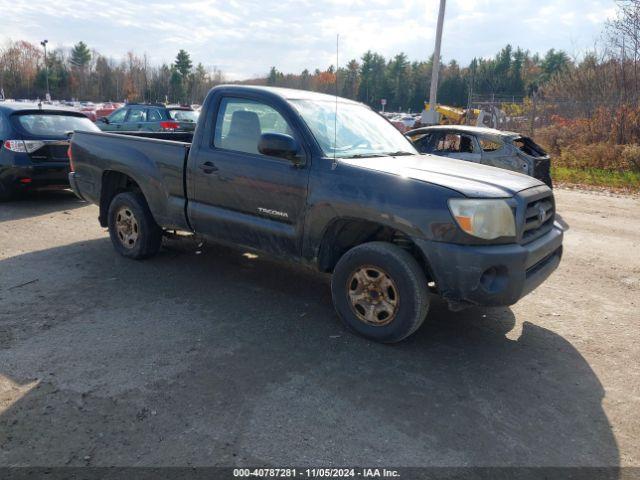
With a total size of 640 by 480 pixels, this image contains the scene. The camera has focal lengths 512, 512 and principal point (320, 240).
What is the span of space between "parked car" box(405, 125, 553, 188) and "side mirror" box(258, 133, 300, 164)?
18.2 feet

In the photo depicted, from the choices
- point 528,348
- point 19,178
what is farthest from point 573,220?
point 19,178

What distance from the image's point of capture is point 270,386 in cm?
325

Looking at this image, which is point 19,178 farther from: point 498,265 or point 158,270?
point 498,265

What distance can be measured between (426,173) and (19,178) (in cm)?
724

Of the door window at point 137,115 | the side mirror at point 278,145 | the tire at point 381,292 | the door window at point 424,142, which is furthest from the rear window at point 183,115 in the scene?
the tire at point 381,292

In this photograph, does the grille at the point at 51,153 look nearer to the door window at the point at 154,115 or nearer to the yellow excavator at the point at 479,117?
the door window at the point at 154,115

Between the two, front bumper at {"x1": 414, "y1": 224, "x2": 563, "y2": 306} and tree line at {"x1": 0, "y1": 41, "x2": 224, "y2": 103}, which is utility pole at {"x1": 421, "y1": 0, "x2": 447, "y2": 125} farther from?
tree line at {"x1": 0, "y1": 41, "x2": 224, "y2": 103}

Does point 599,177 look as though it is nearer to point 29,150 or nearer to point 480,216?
point 480,216

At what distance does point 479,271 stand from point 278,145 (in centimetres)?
177

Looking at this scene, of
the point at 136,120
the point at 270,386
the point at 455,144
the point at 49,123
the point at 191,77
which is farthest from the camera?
the point at 191,77

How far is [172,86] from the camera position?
9525 cm

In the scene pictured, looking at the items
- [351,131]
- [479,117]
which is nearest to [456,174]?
[351,131]

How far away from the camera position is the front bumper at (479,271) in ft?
11.3

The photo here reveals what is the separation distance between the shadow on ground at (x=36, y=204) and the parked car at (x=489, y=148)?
6.23 m
